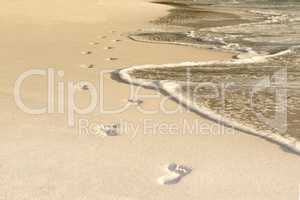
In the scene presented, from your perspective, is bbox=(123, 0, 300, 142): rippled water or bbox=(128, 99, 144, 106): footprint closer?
bbox=(123, 0, 300, 142): rippled water

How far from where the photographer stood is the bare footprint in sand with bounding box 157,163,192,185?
3.31m

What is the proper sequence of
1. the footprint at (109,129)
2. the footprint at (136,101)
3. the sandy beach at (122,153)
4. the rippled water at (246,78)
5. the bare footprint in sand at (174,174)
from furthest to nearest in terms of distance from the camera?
the footprint at (136,101) → the rippled water at (246,78) → the footprint at (109,129) → the bare footprint in sand at (174,174) → the sandy beach at (122,153)

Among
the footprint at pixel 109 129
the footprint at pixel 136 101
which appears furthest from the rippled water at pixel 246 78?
the footprint at pixel 109 129

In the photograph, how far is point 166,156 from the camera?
3764mm

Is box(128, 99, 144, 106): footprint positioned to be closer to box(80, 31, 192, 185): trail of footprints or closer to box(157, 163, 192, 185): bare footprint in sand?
box(80, 31, 192, 185): trail of footprints

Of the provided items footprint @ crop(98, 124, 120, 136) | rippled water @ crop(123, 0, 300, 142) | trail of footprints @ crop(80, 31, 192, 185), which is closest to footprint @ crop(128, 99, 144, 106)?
trail of footprints @ crop(80, 31, 192, 185)

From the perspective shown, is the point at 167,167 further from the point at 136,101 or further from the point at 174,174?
the point at 136,101

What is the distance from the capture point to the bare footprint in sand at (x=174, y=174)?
331 centimetres

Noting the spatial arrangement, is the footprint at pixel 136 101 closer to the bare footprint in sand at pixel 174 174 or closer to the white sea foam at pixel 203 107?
the white sea foam at pixel 203 107

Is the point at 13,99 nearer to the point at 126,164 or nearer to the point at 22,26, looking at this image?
the point at 126,164

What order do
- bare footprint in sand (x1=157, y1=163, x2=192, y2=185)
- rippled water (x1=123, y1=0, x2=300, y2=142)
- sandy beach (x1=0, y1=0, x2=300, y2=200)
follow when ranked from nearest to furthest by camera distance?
sandy beach (x1=0, y1=0, x2=300, y2=200) → bare footprint in sand (x1=157, y1=163, x2=192, y2=185) → rippled water (x1=123, y1=0, x2=300, y2=142)

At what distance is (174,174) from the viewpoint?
11.3ft

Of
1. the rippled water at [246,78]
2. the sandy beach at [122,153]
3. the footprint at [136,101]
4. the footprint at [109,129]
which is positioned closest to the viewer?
the sandy beach at [122,153]

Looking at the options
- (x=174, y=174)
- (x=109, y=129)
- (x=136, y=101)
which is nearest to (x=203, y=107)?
(x=136, y=101)
